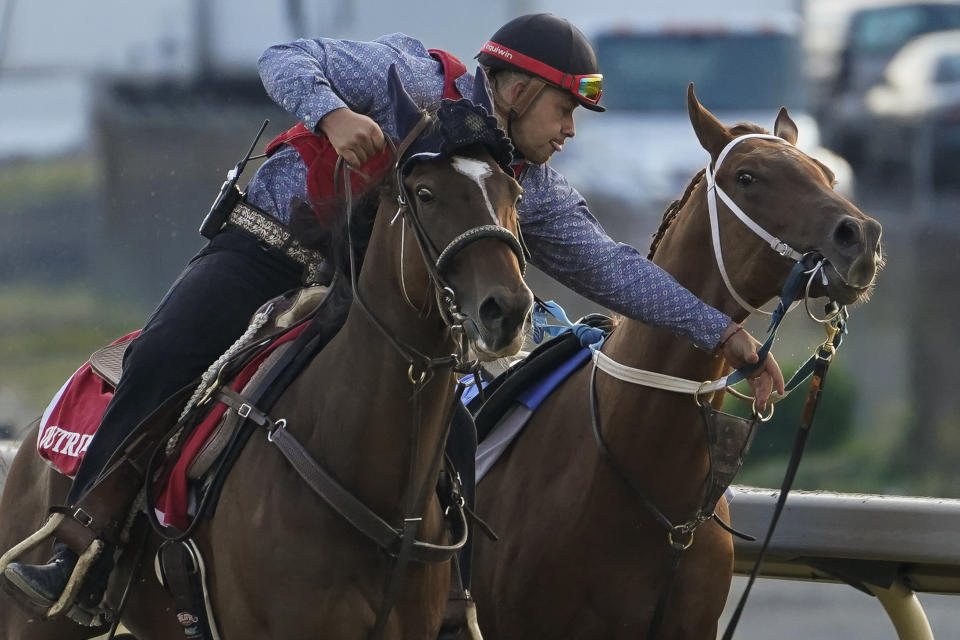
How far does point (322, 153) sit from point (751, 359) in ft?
4.35

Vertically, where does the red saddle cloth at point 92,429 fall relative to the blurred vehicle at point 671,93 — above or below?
above

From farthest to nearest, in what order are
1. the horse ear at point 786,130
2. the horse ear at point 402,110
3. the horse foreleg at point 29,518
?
the horse ear at point 786,130 < the horse foreleg at point 29,518 < the horse ear at point 402,110

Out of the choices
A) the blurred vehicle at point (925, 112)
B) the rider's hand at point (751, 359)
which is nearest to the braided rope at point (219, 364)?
the rider's hand at point (751, 359)

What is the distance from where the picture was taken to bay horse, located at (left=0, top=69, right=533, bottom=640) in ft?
12.1

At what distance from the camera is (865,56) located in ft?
52.5

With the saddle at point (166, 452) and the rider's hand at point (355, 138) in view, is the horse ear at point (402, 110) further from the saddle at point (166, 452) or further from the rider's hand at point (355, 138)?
the saddle at point (166, 452)

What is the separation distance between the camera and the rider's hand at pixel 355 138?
12.6 feet

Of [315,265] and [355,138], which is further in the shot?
[315,265]

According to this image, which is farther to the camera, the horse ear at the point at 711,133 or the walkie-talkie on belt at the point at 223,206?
the horse ear at the point at 711,133

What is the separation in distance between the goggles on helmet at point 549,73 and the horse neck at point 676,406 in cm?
57

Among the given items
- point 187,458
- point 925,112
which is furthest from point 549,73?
point 925,112

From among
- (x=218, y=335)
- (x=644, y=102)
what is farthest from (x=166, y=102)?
(x=218, y=335)

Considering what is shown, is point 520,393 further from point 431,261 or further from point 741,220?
point 431,261

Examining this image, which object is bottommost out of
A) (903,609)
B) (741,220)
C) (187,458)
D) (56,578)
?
(903,609)
